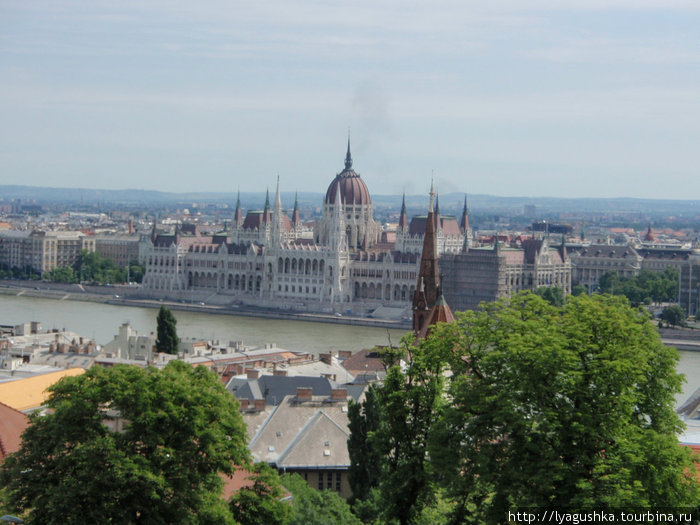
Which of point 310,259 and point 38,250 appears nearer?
point 310,259

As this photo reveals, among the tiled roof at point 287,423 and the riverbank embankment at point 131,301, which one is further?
the riverbank embankment at point 131,301

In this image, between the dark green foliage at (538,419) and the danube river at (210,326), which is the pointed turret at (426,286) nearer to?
the dark green foliage at (538,419)

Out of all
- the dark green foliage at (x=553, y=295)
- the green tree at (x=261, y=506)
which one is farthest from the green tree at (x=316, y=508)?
the dark green foliage at (x=553, y=295)

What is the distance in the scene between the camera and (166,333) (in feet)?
138

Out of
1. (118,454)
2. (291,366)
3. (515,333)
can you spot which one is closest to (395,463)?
(515,333)

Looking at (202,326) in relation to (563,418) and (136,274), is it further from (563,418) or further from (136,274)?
(563,418)

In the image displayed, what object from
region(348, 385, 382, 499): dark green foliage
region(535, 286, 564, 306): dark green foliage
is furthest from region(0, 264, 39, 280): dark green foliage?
region(348, 385, 382, 499): dark green foliage

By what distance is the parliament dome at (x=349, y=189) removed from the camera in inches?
3666

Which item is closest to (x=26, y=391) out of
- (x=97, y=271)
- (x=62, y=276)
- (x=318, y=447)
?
(x=318, y=447)

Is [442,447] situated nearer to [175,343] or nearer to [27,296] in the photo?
[175,343]

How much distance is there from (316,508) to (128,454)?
3.56 m

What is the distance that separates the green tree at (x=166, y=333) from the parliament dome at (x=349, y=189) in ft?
164

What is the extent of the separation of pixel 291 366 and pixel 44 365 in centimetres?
649

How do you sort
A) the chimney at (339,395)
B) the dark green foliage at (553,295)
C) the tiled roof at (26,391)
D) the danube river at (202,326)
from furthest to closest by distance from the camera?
1. the dark green foliage at (553,295)
2. the danube river at (202,326)
3. the chimney at (339,395)
4. the tiled roof at (26,391)
